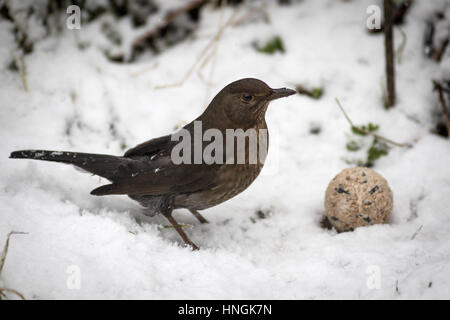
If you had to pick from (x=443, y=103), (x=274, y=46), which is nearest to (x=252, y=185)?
(x=274, y=46)

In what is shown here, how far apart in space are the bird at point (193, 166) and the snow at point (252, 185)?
0.24 meters

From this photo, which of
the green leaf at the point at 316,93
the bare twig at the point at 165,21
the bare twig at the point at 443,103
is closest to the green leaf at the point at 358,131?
the green leaf at the point at 316,93

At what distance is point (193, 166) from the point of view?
312 cm

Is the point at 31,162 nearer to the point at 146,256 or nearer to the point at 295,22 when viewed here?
the point at 146,256

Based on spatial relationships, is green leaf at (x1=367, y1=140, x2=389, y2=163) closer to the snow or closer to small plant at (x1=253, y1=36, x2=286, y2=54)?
the snow

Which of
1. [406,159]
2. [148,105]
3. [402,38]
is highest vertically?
[402,38]

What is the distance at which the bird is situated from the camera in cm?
311

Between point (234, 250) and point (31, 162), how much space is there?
163 cm

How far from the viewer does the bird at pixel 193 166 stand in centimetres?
311

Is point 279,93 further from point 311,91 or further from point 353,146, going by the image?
point 311,91

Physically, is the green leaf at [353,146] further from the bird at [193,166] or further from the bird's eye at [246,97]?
the bird's eye at [246,97]

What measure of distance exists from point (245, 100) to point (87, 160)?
1186 millimetres
